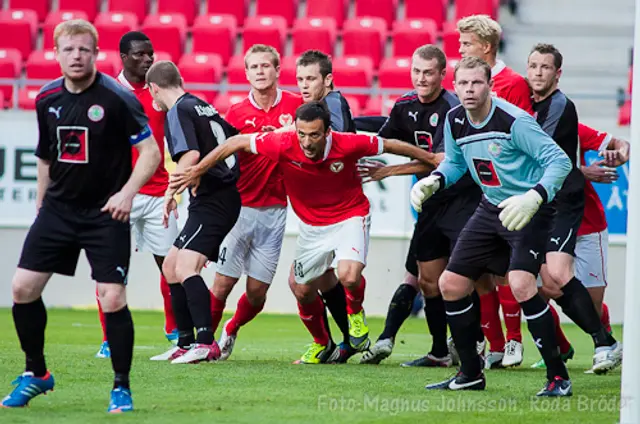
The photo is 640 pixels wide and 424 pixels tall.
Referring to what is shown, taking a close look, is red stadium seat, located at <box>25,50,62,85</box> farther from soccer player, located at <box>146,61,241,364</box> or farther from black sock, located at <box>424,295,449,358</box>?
black sock, located at <box>424,295,449,358</box>

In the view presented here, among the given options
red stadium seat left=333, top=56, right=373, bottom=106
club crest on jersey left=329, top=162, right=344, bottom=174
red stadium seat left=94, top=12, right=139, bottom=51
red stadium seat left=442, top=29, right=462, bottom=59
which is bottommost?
club crest on jersey left=329, top=162, right=344, bottom=174

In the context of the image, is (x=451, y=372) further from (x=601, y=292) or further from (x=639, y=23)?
(x=639, y=23)

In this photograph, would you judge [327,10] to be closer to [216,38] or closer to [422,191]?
[216,38]

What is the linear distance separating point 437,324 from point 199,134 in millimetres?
2223

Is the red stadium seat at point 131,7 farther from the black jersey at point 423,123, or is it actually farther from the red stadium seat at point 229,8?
the black jersey at point 423,123

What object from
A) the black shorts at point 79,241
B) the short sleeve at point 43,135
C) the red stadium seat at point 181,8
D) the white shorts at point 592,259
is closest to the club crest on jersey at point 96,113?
the short sleeve at point 43,135

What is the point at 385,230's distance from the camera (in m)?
13.4

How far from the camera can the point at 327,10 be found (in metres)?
17.7

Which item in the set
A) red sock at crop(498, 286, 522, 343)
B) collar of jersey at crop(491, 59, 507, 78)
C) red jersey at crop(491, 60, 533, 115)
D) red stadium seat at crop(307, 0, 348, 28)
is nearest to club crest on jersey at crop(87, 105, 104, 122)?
red jersey at crop(491, 60, 533, 115)

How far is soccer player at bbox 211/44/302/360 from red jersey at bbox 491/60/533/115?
1669 millimetres

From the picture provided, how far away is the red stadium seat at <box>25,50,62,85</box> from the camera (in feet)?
53.2

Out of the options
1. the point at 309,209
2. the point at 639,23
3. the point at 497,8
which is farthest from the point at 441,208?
the point at 497,8

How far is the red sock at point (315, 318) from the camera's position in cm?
845

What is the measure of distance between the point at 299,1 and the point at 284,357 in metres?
10.5
